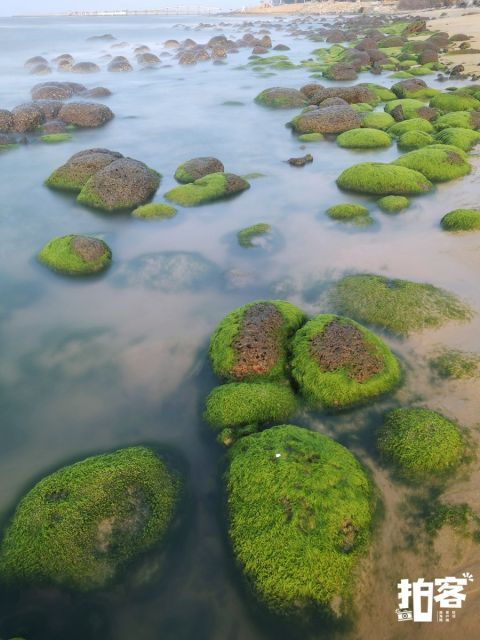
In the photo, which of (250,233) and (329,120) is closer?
(250,233)

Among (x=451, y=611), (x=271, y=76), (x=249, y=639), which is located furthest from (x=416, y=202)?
(x=271, y=76)

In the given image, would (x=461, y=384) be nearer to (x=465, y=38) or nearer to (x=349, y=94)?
(x=349, y=94)

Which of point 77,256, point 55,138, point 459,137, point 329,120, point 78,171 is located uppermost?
point 55,138

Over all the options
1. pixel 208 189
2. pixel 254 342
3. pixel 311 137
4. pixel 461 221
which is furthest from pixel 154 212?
pixel 311 137

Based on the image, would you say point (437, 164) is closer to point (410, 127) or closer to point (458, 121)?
point (410, 127)

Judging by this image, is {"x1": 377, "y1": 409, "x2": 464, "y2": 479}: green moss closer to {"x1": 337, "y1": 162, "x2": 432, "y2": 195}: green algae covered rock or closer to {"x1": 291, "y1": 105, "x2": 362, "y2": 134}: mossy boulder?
{"x1": 337, "y1": 162, "x2": 432, "y2": 195}: green algae covered rock

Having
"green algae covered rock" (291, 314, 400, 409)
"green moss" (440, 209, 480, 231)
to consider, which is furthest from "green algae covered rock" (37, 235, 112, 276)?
"green moss" (440, 209, 480, 231)
